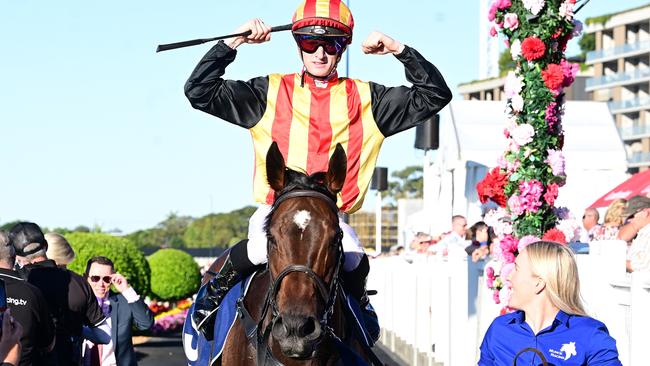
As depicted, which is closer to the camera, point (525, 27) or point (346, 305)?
point (346, 305)

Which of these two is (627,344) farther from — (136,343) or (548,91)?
(136,343)

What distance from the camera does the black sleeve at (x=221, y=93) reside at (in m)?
6.78

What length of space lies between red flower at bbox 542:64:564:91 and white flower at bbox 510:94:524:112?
27 cm

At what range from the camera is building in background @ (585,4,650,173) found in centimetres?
11438

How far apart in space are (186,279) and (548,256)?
A: 23.5m

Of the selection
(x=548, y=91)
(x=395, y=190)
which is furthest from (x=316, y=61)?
(x=395, y=190)

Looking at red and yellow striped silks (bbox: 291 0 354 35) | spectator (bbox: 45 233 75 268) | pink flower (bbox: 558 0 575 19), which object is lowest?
spectator (bbox: 45 233 75 268)

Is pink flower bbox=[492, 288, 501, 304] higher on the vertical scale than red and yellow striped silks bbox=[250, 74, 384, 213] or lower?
lower

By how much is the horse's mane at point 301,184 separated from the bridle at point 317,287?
22 mm

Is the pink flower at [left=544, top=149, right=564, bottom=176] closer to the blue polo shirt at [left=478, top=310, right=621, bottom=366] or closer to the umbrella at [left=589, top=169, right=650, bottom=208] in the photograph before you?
the blue polo shirt at [left=478, top=310, right=621, bottom=366]

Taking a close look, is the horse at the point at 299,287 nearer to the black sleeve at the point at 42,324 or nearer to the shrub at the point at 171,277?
the black sleeve at the point at 42,324

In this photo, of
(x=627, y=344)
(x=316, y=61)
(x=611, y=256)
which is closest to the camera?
(x=316, y=61)

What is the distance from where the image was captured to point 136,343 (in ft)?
71.9

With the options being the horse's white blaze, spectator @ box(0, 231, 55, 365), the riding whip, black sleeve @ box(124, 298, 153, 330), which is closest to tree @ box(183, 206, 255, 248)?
black sleeve @ box(124, 298, 153, 330)
